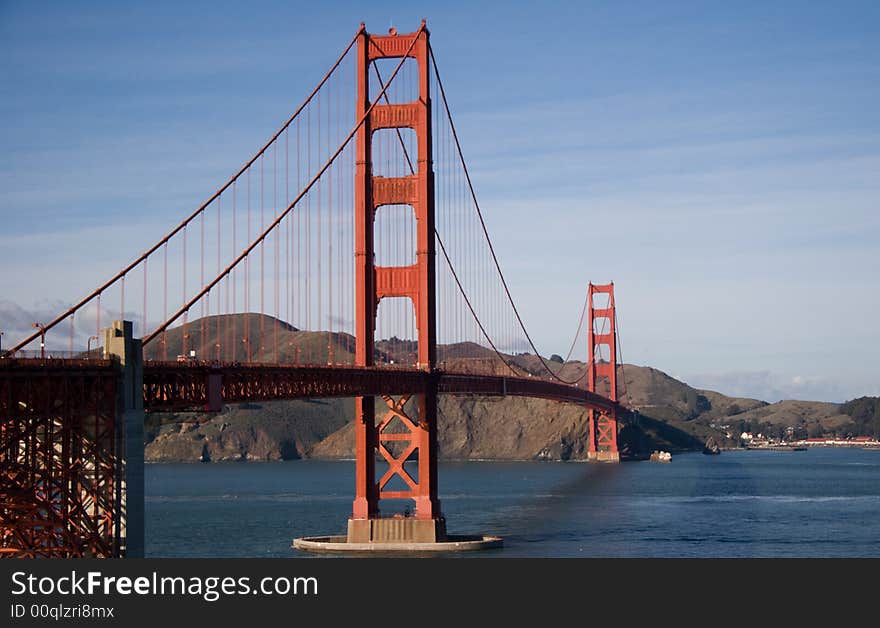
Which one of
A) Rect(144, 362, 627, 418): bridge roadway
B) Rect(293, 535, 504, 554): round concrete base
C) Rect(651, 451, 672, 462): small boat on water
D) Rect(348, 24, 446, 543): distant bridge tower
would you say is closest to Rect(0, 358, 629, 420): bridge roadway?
Rect(144, 362, 627, 418): bridge roadway

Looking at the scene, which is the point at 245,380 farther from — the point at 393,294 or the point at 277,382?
the point at 393,294

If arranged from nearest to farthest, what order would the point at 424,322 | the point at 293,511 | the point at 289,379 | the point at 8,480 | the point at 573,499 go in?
the point at 8,480 < the point at 289,379 < the point at 424,322 < the point at 293,511 < the point at 573,499

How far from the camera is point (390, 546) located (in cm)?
6109

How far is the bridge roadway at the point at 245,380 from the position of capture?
36.6m

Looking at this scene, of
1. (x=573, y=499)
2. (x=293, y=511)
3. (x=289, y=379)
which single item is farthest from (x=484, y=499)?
(x=289, y=379)

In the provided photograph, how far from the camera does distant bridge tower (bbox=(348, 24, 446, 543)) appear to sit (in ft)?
204

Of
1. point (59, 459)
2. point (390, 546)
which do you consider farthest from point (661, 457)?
point (59, 459)

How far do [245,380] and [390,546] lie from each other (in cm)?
1436

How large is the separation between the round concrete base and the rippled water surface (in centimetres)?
95

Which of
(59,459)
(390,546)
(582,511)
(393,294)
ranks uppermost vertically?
(393,294)

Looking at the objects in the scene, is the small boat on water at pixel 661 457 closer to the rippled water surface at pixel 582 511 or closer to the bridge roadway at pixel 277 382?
the rippled water surface at pixel 582 511
